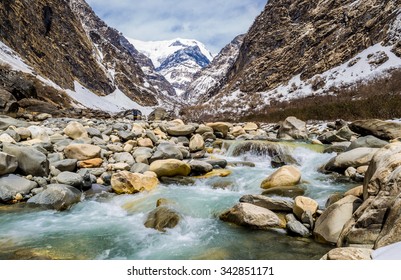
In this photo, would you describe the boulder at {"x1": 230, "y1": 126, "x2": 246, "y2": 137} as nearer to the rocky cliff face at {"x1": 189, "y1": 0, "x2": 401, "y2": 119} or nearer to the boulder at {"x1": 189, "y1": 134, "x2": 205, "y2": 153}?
the boulder at {"x1": 189, "y1": 134, "x2": 205, "y2": 153}

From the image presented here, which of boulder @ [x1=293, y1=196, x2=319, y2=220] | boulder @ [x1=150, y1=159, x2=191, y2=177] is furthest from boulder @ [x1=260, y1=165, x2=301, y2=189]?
boulder @ [x1=150, y1=159, x2=191, y2=177]

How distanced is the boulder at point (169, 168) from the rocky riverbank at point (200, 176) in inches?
1.4

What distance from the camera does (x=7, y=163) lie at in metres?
8.55

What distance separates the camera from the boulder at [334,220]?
5.73 m

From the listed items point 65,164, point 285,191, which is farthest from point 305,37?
point 65,164

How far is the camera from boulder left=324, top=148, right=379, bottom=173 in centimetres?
1050

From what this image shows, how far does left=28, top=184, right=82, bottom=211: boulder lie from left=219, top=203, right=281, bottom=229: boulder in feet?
13.5

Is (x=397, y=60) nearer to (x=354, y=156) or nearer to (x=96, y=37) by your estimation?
(x=354, y=156)

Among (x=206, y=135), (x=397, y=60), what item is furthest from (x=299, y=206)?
(x=397, y=60)

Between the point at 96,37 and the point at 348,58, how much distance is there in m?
132

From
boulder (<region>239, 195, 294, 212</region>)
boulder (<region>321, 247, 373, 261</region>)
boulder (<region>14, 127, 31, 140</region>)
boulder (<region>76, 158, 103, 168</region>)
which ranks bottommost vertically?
boulder (<region>239, 195, 294, 212</region>)

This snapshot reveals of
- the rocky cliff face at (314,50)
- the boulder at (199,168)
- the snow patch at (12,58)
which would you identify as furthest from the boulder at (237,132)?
the snow patch at (12,58)

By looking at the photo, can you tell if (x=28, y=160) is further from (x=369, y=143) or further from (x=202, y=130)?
(x=369, y=143)

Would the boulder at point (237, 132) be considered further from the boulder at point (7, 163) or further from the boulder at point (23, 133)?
the boulder at point (7, 163)
